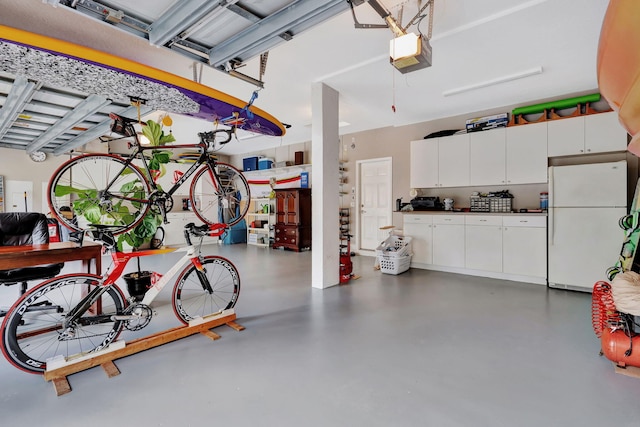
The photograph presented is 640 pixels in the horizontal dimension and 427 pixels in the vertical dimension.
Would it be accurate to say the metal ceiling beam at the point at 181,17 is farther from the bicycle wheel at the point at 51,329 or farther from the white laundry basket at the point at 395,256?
the white laundry basket at the point at 395,256

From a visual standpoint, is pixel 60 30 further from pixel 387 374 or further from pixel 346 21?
pixel 387 374

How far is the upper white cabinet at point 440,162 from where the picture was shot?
521 cm

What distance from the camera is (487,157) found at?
16.2 feet

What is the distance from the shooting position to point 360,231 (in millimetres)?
7145

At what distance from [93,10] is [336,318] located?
3123mm

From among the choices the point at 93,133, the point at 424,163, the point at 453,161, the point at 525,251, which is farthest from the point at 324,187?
the point at 93,133

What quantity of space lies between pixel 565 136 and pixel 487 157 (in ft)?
3.34

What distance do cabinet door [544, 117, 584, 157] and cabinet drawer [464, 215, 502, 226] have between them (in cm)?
119

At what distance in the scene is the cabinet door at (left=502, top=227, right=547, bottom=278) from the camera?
4332 millimetres

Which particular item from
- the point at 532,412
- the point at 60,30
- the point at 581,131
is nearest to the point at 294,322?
the point at 532,412

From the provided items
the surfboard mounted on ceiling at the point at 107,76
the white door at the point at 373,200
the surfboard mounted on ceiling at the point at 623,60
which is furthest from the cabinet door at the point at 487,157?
the surfboard mounted on ceiling at the point at 623,60

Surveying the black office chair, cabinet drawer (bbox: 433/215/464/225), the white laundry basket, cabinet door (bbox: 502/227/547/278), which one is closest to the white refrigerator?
cabinet door (bbox: 502/227/547/278)

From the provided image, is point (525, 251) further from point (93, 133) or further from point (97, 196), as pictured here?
point (93, 133)

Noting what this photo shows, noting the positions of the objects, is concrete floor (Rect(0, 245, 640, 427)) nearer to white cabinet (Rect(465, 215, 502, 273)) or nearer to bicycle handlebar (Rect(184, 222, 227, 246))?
bicycle handlebar (Rect(184, 222, 227, 246))
